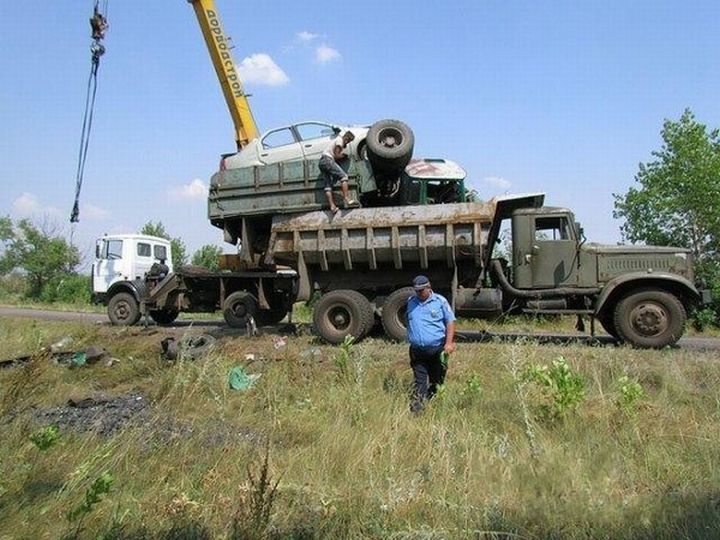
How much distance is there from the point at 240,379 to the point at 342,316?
347 centimetres

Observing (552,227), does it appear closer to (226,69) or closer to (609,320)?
(609,320)

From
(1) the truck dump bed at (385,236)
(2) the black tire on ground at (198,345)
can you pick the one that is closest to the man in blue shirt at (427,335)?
(2) the black tire on ground at (198,345)

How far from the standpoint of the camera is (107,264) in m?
18.1

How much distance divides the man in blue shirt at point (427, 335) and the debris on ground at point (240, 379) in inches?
77.7

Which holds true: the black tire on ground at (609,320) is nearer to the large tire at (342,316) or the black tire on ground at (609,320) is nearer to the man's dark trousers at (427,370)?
the large tire at (342,316)

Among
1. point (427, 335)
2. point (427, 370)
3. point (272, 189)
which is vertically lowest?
point (427, 370)

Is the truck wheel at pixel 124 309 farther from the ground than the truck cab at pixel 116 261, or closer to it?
closer to it

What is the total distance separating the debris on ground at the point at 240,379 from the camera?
23.1 feet

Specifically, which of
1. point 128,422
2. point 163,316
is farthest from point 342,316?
point 163,316

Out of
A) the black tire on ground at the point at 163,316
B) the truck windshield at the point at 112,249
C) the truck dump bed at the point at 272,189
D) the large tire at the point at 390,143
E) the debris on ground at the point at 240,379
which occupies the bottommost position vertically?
the debris on ground at the point at 240,379

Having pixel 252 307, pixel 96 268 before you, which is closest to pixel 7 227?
pixel 96 268

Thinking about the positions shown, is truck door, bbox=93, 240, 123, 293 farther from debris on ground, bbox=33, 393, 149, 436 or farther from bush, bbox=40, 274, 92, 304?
bush, bbox=40, 274, 92, 304

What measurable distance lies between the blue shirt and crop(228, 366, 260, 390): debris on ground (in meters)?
2.03

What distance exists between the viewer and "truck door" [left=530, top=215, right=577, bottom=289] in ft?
32.6
